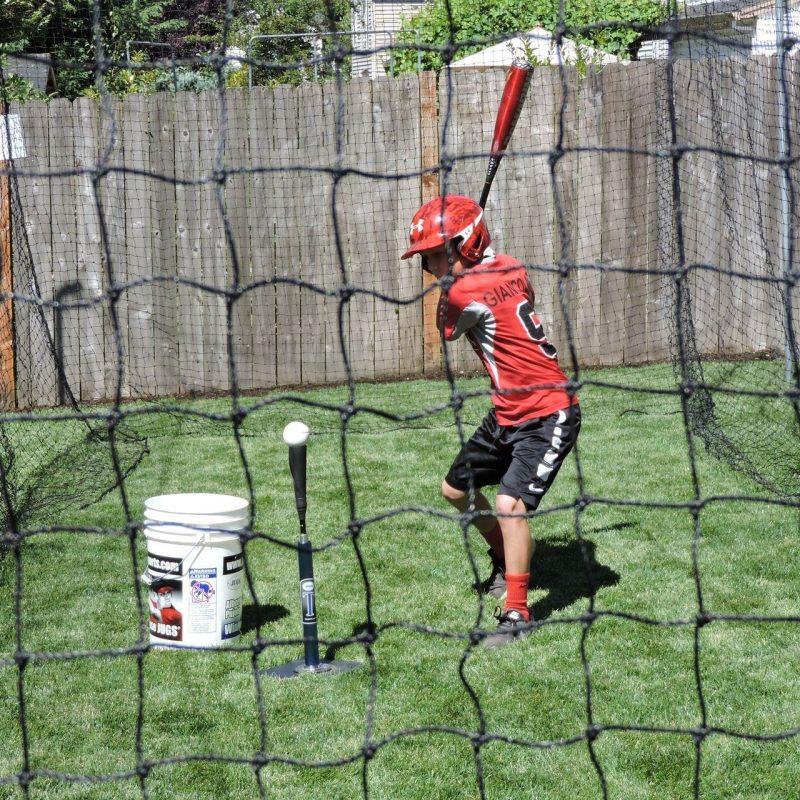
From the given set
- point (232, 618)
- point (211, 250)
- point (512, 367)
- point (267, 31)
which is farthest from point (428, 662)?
point (267, 31)

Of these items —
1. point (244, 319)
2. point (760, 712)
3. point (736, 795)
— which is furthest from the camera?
point (244, 319)

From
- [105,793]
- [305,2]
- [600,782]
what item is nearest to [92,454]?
[105,793]

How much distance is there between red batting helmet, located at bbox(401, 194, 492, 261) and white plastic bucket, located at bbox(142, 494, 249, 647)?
122 cm

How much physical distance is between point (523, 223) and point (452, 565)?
451 cm

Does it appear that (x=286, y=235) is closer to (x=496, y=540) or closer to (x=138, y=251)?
(x=138, y=251)

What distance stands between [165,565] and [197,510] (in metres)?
0.28

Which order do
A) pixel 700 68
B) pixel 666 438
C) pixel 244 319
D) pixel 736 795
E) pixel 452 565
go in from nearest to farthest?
pixel 736 795, pixel 452 565, pixel 666 438, pixel 700 68, pixel 244 319

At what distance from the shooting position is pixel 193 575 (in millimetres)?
4250

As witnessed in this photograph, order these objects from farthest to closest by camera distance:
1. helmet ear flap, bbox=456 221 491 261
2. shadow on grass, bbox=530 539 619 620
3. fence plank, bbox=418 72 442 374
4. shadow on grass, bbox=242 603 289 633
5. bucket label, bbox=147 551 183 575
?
1. fence plank, bbox=418 72 442 374
2. shadow on grass, bbox=530 539 619 620
3. shadow on grass, bbox=242 603 289 633
4. helmet ear flap, bbox=456 221 491 261
5. bucket label, bbox=147 551 183 575

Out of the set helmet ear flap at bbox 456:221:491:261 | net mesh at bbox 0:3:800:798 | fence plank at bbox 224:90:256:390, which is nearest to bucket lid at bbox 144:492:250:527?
helmet ear flap at bbox 456:221:491:261

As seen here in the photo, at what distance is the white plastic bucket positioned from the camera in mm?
4219

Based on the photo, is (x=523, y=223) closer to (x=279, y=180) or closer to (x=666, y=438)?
(x=279, y=180)

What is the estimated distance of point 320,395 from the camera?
880cm

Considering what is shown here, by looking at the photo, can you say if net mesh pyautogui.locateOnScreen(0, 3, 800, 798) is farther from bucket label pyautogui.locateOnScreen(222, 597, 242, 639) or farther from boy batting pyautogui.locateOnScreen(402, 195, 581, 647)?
bucket label pyautogui.locateOnScreen(222, 597, 242, 639)
